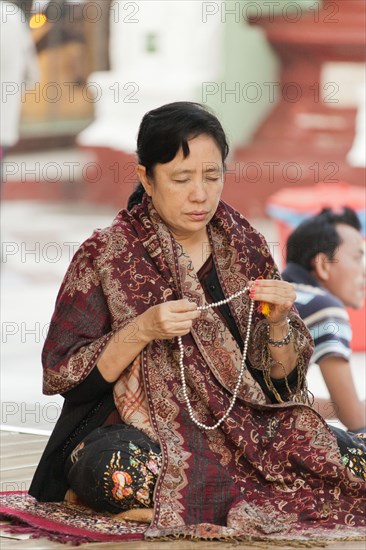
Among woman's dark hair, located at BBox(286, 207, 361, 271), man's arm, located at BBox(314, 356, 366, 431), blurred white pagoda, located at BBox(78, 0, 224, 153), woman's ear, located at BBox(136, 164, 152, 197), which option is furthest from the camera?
blurred white pagoda, located at BBox(78, 0, 224, 153)

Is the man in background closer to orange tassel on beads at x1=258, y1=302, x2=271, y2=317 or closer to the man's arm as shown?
the man's arm

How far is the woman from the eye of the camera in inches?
148

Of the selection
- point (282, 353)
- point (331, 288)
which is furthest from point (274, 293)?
point (331, 288)

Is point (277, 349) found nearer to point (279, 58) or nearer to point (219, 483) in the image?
point (219, 483)

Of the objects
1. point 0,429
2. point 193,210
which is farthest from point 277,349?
point 0,429

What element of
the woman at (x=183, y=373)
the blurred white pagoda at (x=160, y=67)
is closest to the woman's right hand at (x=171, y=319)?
the woman at (x=183, y=373)

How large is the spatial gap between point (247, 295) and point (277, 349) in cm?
20

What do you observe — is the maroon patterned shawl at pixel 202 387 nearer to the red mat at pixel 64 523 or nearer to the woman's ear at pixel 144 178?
the woman's ear at pixel 144 178

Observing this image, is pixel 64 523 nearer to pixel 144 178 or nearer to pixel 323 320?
pixel 144 178

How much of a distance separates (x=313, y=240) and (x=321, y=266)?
0.47 feet

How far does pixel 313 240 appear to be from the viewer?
17.2ft

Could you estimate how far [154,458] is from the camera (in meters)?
3.79

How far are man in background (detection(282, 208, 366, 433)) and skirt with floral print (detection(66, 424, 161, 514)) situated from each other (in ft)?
4.62

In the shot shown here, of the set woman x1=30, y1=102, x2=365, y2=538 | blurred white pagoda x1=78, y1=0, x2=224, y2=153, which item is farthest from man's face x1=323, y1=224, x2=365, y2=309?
blurred white pagoda x1=78, y1=0, x2=224, y2=153
